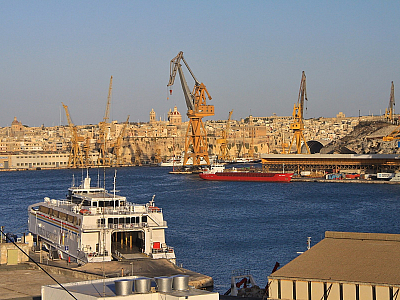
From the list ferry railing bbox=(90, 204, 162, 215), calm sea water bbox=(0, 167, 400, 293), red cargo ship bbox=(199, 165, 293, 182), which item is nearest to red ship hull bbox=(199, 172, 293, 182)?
red cargo ship bbox=(199, 165, 293, 182)

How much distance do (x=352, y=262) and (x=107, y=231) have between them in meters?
8.13

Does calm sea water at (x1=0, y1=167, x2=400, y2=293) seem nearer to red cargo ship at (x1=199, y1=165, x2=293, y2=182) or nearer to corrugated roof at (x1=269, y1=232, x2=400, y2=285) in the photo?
red cargo ship at (x1=199, y1=165, x2=293, y2=182)

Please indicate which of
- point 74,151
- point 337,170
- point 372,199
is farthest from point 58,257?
point 74,151

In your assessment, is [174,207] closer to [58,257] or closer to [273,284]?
[58,257]

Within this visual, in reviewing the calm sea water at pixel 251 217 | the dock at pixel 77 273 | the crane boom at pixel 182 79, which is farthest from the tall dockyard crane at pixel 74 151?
the dock at pixel 77 273

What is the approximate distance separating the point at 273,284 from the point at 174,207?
1162 inches

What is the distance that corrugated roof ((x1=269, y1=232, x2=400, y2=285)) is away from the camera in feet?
34.3

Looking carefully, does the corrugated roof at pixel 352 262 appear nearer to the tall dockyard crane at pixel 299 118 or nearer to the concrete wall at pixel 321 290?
the concrete wall at pixel 321 290

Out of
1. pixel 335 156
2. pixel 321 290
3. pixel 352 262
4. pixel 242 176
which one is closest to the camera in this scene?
pixel 321 290

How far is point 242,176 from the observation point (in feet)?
220

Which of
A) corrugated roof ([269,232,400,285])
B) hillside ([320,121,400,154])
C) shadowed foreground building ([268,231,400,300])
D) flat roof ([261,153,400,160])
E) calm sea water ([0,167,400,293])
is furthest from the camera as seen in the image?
hillside ([320,121,400,154])

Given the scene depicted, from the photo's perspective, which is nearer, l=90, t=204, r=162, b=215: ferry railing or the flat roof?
l=90, t=204, r=162, b=215: ferry railing

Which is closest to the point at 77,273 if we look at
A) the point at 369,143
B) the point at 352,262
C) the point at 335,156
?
the point at 352,262

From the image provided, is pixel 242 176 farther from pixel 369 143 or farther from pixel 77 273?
pixel 77 273
